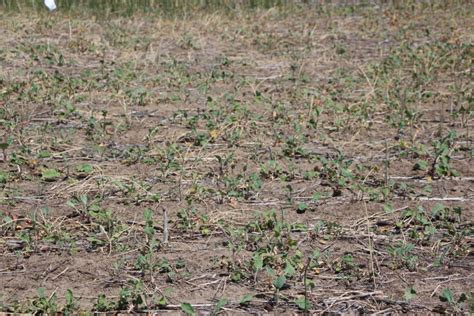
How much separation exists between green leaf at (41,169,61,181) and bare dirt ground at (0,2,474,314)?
15 millimetres

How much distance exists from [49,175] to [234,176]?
100 cm

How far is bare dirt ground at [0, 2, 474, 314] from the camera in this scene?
3.38m

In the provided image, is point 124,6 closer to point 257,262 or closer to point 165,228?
point 165,228

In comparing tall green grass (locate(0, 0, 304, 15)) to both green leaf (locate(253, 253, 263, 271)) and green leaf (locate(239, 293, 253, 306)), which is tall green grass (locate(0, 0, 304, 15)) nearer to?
green leaf (locate(253, 253, 263, 271))

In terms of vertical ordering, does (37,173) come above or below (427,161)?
above

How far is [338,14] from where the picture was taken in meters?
11.0

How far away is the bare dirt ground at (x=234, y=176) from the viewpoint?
11.1ft

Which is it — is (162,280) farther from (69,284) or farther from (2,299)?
(2,299)

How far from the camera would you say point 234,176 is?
185 inches

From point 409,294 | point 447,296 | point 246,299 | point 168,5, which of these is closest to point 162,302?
point 246,299

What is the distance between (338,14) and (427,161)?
623 cm

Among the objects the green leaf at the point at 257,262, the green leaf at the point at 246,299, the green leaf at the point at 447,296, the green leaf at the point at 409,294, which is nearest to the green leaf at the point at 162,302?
the green leaf at the point at 246,299

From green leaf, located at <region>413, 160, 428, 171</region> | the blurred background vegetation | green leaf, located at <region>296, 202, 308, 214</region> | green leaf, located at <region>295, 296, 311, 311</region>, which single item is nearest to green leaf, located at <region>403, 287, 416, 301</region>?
green leaf, located at <region>295, 296, 311, 311</region>

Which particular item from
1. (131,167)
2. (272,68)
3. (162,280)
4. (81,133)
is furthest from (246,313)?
(272,68)
